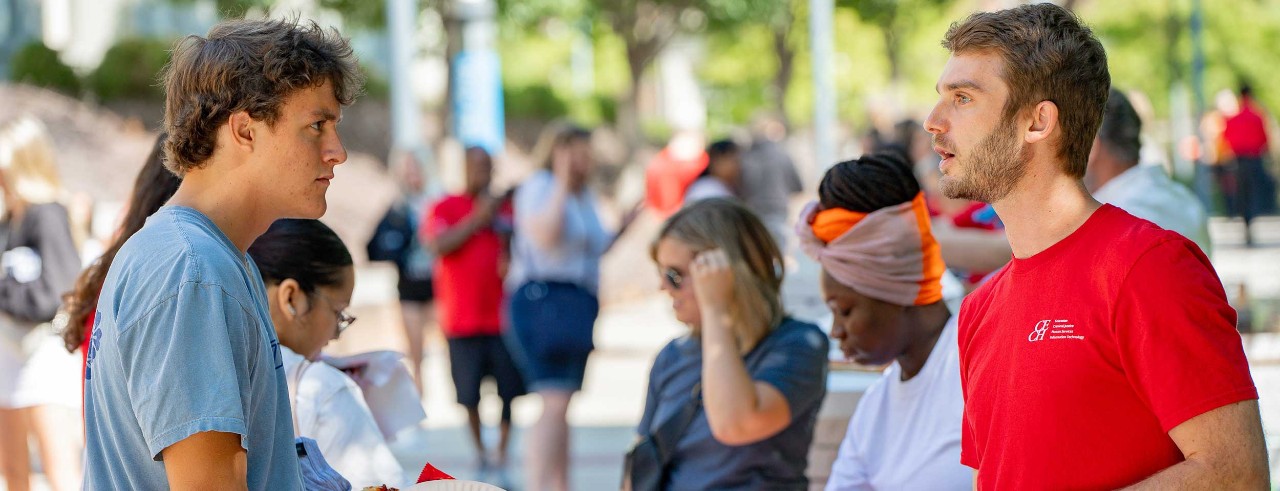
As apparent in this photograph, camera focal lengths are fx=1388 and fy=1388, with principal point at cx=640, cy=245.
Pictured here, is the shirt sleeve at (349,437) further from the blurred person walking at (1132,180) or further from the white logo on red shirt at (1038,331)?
the blurred person walking at (1132,180)

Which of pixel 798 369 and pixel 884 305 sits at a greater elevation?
pixel 884 305

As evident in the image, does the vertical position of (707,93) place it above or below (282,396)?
below

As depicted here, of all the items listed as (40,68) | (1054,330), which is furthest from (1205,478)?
(40,68)

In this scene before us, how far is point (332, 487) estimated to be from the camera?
8.54 ft

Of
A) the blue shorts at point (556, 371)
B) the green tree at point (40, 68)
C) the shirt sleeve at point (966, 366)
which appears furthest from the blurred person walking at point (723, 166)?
the green tree at point (40, 68)

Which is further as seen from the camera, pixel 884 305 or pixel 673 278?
pixel 673 278

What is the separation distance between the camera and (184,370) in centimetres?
204

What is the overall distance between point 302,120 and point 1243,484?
5.16ft

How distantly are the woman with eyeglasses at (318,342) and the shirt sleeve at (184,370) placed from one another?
1.03 m

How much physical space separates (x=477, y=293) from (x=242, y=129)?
6.04 metres

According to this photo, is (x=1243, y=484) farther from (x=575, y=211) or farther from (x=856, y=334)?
(x=575, y=211)

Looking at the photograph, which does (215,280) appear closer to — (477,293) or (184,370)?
(184,370)

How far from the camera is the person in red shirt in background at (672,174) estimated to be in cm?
1167

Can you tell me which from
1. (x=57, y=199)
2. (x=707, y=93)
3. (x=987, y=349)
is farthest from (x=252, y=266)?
(x=707, y=93)
